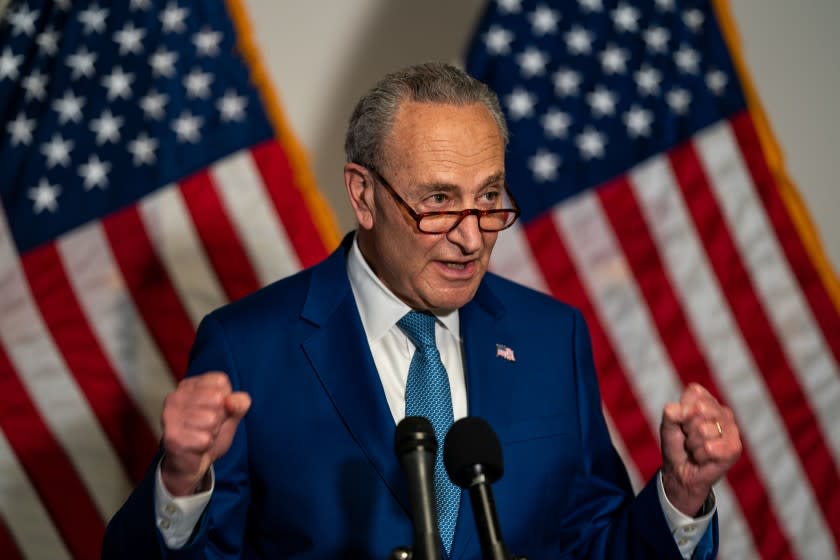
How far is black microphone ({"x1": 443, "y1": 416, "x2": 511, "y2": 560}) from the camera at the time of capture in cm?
112

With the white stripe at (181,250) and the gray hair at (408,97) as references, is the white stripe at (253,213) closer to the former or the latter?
the white stripe at (181,250)

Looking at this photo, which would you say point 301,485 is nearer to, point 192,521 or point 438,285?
point 192,521

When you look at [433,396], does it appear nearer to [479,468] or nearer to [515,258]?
[479,468]

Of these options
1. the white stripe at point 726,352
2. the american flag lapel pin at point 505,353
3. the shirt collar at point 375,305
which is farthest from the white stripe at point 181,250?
the white stripe at point 726,352

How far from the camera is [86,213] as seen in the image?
278 cm

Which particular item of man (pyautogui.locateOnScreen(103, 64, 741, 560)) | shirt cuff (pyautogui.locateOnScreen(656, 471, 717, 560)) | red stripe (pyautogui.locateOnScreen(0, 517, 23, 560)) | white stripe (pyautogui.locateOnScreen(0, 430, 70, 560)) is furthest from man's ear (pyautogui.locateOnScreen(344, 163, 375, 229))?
red stripe (pyautogui.locateOnScreen(0, 517, 23, 560))

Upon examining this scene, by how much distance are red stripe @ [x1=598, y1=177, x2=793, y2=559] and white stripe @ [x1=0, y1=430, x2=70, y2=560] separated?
1805mm

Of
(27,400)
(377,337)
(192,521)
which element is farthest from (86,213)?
(192,521)

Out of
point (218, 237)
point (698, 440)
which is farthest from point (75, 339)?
point (698, 440)

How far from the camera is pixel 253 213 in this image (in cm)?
285

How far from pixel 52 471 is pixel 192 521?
A: 144 centimetres

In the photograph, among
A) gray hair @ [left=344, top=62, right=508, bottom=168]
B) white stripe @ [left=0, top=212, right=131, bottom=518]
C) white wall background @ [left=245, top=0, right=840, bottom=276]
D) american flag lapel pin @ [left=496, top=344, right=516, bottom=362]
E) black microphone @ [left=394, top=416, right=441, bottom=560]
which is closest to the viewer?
black microphone @ [left=394, top=416, right=441, bottom=560]

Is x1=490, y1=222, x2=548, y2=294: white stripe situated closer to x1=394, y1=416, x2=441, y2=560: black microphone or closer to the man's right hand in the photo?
the man's right hand

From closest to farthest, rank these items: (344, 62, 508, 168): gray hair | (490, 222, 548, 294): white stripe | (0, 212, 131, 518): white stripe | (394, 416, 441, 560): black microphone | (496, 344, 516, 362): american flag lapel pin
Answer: (394, 416, 441, 560): black microphone → (344, 62, 508, 168): gray hair → (496, 344, 516, 362): american flag lapel pin → (0, 212, 131, 518): white stripe → (490, 222, 548, 294): white stripe
